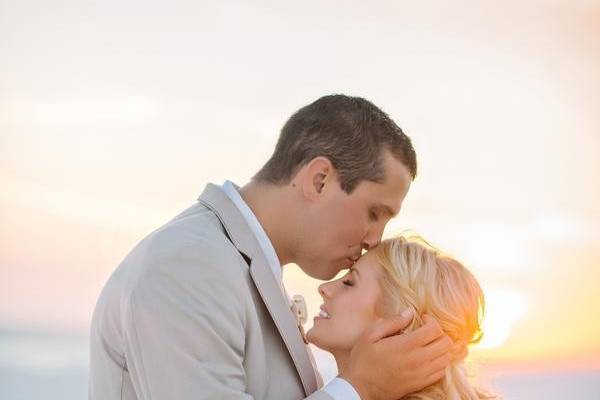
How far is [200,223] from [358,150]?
78 cm

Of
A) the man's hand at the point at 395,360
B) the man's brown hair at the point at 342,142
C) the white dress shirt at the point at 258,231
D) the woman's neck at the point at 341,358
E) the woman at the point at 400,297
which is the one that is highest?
the man's brown hair at the point at 342,142

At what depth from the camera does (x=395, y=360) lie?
3.18m

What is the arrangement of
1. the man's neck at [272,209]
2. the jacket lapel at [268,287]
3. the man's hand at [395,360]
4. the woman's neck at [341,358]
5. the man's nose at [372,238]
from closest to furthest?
1. the man's hand at [395,360]
2. the jacket lapel at [268,287]
3. the man's neck at [272,209]
4. the woman's neck at [341,358]
5. the man's nose at [372,238]

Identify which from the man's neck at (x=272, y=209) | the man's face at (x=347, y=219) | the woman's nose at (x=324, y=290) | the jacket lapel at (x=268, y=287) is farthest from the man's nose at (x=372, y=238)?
the jacket lapel at (x=268, y=287)

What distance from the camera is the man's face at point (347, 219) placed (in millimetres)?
3629

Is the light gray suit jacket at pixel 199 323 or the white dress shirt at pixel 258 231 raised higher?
the white dress shirt at pixel 258 231

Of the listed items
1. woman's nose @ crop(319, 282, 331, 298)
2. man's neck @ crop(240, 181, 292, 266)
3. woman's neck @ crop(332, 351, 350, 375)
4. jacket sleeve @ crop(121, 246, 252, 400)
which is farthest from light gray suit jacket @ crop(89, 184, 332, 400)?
woman's nose @ crop(319, 282, 331, 298)

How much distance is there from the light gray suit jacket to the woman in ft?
1.24

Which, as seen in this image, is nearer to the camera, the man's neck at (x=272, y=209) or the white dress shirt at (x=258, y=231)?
the white dress shirt at (x=258, y=231)

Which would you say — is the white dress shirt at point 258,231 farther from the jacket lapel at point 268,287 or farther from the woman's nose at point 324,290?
the woman's nose at point 324,290

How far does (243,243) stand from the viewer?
10.8 feet

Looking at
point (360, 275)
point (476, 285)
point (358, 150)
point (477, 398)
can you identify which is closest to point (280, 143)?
point (358, 150)

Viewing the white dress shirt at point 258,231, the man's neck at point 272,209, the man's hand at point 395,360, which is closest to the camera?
the man's hand at point 395,360

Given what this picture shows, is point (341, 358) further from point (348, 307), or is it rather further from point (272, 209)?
point (272, 209)
